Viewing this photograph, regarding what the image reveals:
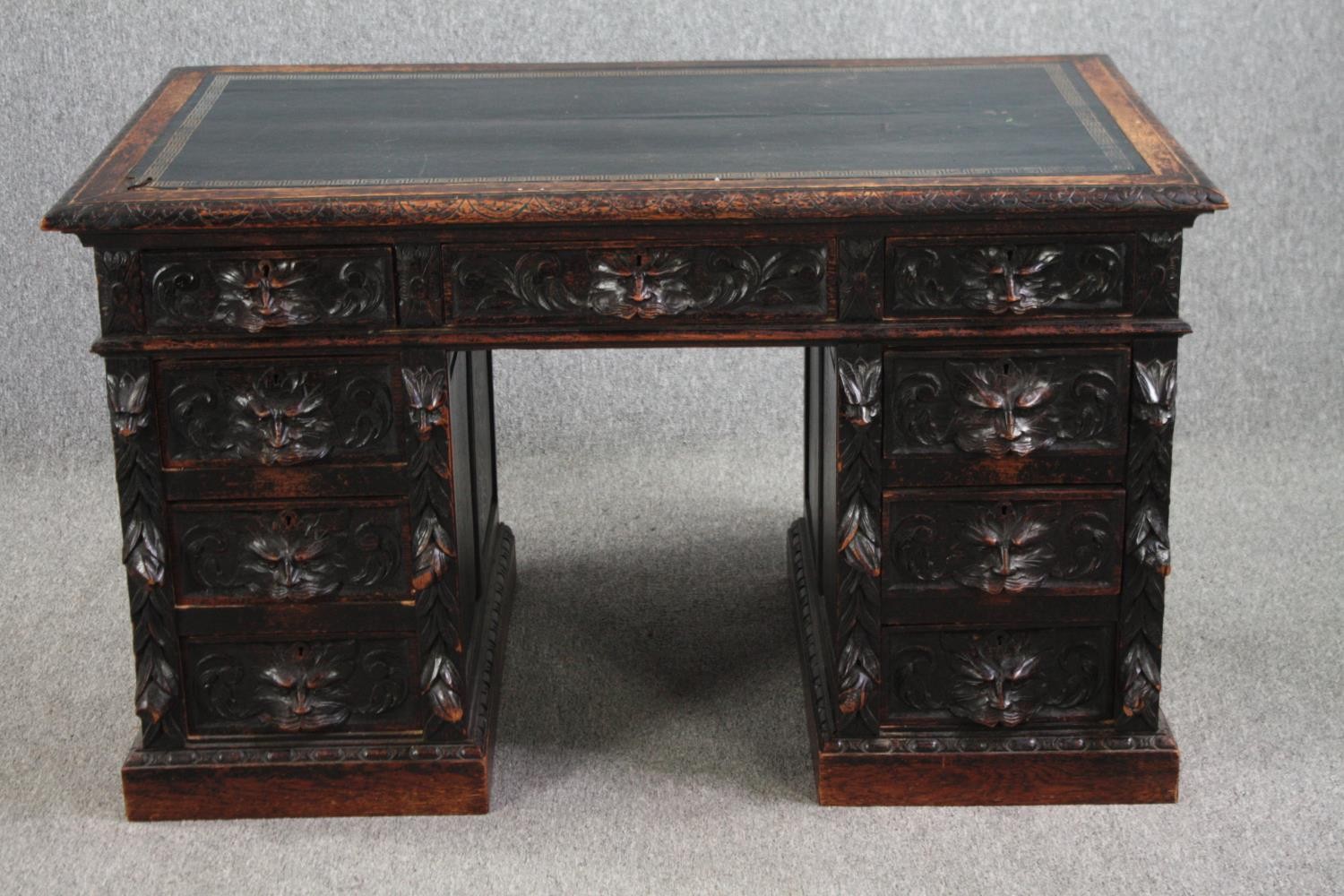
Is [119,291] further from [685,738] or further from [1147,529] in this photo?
[1147,529]

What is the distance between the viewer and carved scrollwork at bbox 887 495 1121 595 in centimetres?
→ 279

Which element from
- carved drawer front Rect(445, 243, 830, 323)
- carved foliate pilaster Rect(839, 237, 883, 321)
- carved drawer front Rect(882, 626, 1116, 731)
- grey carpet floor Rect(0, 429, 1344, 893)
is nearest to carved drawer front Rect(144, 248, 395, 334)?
carved drawer front Rect(445, 243, 830, 323)

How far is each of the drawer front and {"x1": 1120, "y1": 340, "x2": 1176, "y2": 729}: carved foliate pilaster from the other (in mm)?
25

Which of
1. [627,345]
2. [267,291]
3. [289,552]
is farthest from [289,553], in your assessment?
[627,345]

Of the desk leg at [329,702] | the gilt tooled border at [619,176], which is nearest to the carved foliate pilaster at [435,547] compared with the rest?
the desk leg at [329,702]

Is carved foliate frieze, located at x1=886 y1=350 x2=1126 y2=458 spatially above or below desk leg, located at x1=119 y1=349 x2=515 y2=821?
above

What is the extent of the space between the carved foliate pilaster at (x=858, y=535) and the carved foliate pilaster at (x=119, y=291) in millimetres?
862

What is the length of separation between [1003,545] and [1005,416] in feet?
0.58

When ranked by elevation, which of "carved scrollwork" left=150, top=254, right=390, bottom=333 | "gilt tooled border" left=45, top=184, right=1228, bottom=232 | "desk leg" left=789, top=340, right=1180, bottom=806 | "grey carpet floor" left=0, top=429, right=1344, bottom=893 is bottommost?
"grey carpet floor" left=0, top=429, right=1344, bottom=893

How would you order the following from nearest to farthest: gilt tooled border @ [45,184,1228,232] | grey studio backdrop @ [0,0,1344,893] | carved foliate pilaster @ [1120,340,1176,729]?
gilt tooled border @ [45,184,1228,232] < carved foliate pilaster @ [1120,340,1176,729] < grey studio backdrop @ [0,0,1344,893]

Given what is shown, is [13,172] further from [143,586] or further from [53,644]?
[143,586]

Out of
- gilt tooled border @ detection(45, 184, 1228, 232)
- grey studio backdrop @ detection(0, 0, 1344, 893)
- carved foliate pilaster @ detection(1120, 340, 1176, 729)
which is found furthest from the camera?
grey studio backdrop @ detection(0, 0, 1344, 893)

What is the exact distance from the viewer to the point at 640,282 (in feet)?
8.74

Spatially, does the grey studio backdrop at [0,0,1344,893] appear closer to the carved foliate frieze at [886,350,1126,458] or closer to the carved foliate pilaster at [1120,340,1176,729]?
the carved foliate pilaster at [1120,340,1176,729]
